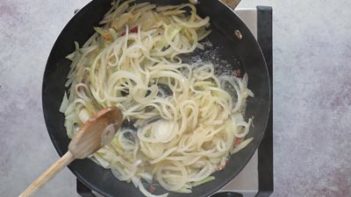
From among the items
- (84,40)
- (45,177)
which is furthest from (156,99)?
(45,177)

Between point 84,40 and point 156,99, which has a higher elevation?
point 84,40

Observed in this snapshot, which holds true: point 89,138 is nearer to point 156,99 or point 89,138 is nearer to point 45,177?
point 45,177

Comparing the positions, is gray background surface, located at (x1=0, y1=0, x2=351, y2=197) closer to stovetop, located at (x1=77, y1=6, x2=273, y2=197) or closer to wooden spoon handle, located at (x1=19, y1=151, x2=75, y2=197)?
stovetop, located at (x1=77, y1=6, x2=273, y2=197)

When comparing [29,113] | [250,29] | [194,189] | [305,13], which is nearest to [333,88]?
[305,13]

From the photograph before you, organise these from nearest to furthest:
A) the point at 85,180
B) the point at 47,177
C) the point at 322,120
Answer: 1. the point at 47,177
2. the point at 85,180
3. the point at 322,120

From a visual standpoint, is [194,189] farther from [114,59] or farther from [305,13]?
[305,13]

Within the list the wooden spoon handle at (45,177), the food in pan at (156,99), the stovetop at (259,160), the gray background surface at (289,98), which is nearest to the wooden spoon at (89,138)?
the wooden spoon handle at (45,177)
